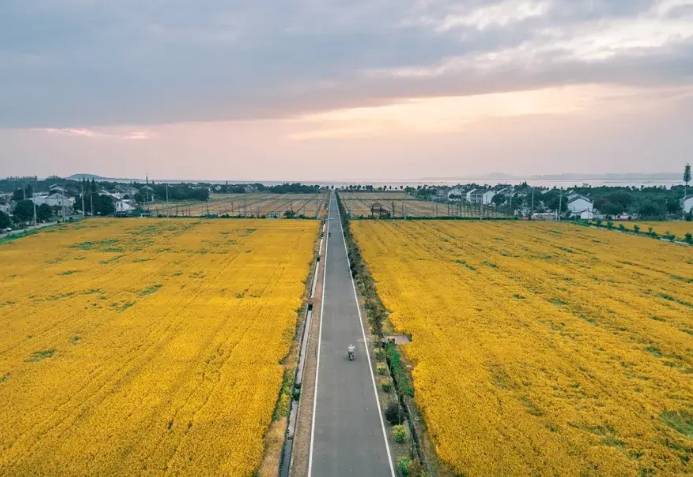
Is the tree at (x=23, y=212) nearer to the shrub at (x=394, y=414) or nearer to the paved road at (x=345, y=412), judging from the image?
the paved road at (x=345, y=412)

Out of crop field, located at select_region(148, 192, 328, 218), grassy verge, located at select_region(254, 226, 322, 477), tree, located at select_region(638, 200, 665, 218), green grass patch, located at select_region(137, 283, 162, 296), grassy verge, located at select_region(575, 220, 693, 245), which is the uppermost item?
tree, located at select_region(638, 200, 665, 218)

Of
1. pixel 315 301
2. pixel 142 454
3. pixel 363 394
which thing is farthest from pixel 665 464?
pixel 315 301

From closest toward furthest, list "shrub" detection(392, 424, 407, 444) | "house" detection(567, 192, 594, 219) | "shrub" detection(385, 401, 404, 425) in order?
1. "shrub" detection(392, 424, 407, 444)
2. "shrub" detection(385, 401, 404, 425)
3. "house" detection(567, 192, 594, 219)

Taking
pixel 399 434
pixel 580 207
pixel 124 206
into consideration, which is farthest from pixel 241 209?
pixel 399 434

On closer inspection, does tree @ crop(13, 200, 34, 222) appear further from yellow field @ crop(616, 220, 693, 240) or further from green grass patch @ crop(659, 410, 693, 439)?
green grass patch @ crop(659, 410, 693, 439)

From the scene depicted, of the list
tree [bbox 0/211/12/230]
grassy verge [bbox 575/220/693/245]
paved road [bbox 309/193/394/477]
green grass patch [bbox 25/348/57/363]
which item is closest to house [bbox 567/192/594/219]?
grassy verge [bbox 575/220/693/245]

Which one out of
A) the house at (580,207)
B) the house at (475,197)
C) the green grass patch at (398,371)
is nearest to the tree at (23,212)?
the green grass patch at (398,371)
